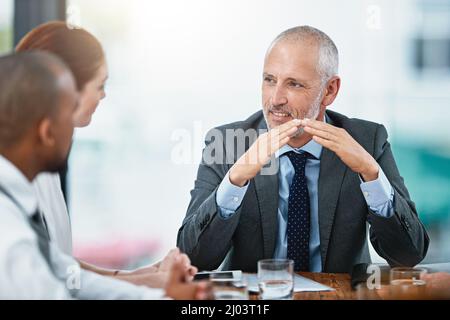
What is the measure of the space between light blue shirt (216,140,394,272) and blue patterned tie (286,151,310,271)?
0.05 ft

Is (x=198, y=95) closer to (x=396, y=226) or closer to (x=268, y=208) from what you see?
(x=268, y=208)

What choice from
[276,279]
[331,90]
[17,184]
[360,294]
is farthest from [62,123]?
[331,90]

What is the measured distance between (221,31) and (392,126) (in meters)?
0.62

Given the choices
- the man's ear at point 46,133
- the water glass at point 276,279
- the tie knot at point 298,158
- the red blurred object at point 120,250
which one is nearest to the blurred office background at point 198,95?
the red blurred object at point 120,250

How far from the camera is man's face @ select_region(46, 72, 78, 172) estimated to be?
1.29m

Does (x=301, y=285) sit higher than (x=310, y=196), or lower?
lower

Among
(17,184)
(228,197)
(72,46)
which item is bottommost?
(228,197)

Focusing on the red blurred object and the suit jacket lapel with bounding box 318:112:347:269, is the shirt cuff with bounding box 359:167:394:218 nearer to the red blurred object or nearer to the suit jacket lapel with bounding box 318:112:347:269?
the suit jacket lapel with bounding box 318:112:347:269

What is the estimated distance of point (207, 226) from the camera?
183 centimetres

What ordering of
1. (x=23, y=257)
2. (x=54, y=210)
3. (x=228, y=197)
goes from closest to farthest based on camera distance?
(x=23, y=257) → (x=54, y=210) → (x=228, y=197)

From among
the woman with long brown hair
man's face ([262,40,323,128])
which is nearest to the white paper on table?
the woman with long brown hair

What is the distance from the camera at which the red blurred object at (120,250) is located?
6.26 ft

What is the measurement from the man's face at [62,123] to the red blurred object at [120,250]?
611 millimetres

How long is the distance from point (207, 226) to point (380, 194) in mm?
506
